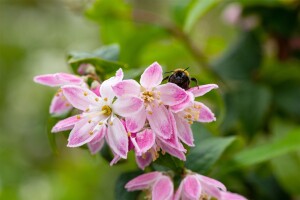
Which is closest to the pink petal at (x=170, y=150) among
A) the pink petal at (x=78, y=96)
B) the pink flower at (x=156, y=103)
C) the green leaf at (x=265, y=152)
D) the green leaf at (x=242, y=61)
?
the pink flower at (x=156, y=103)

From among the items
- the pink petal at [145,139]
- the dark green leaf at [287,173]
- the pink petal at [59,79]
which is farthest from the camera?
the dark green leaf at [287,173]

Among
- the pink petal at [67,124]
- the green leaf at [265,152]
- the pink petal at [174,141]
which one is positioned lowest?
the green leaf at [265,152]

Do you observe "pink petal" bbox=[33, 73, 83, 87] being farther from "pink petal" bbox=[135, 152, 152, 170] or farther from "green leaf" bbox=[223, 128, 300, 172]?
"green leaf" bbox=[223, 128, 300, 172]

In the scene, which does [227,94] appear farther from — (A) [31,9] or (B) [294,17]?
(A) [31,9]

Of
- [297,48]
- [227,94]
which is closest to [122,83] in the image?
[227,94]

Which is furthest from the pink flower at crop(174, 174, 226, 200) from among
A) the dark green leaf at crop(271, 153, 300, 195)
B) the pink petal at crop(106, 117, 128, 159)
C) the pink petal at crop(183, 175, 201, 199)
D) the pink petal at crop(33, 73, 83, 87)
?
the dark green leaf at crop(271, 153, 300, 195)

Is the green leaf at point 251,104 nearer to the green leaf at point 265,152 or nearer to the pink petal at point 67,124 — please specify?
the green leaf at point 265,152

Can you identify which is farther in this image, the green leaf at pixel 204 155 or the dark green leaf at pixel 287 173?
the dark green leaf at pixel 287 173
